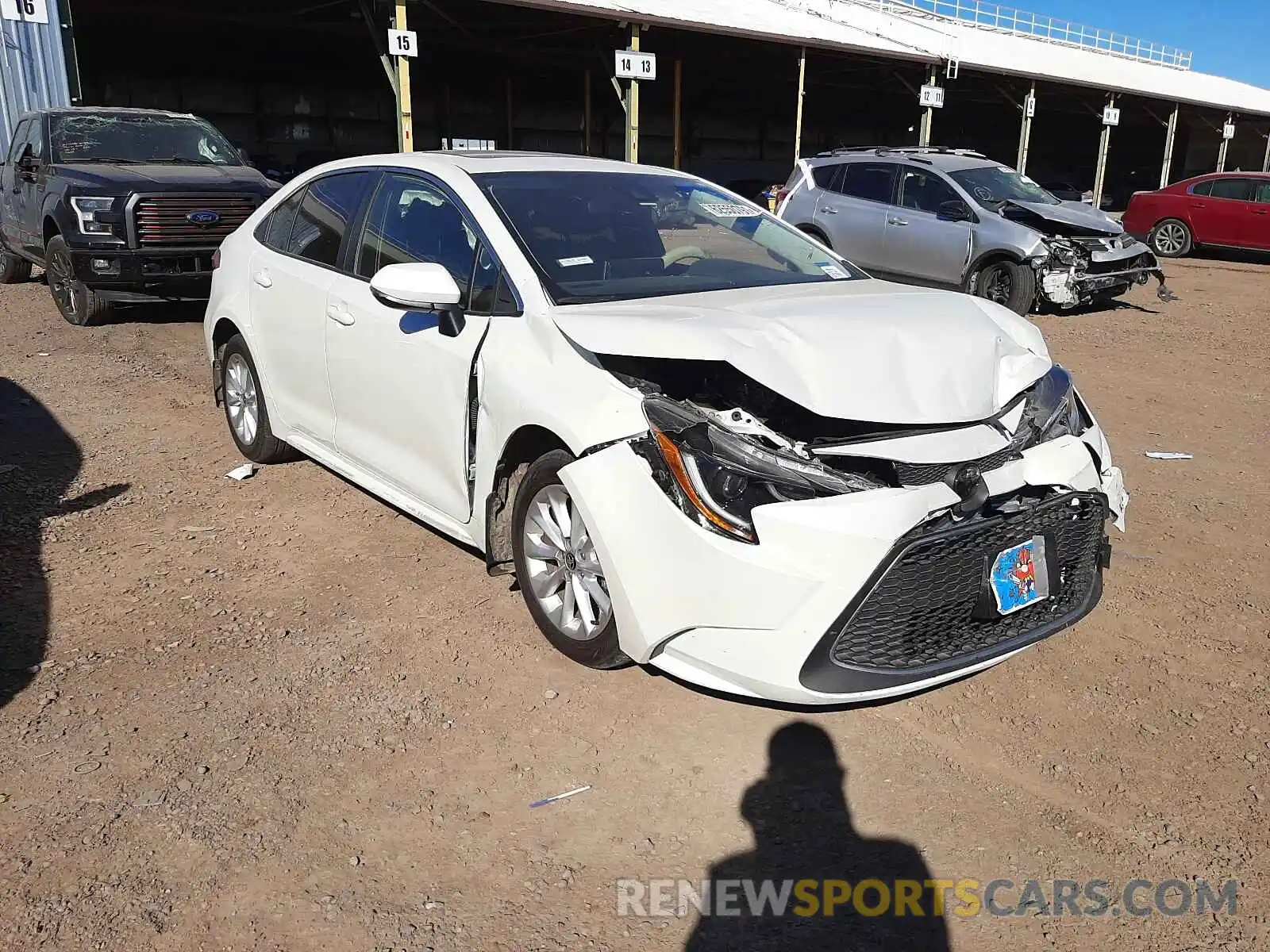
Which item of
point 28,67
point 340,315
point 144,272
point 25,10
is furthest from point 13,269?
point 340,315

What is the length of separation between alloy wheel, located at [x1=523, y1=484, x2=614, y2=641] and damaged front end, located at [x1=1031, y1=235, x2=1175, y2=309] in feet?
29.5

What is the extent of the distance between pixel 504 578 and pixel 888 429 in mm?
1898

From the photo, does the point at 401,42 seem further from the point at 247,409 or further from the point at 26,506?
the point at 26,506

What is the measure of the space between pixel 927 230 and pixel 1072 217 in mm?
1542

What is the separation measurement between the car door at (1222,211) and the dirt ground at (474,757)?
48.1 ft

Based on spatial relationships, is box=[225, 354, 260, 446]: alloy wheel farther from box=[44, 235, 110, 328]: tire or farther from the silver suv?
the silver suv

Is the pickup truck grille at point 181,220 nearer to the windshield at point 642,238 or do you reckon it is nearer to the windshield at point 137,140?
the windshield at point 137,140

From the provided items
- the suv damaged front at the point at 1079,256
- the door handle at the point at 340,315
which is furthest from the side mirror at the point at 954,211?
the door handle at the point at 340,315

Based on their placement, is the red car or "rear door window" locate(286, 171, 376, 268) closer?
"rear door window" locate(286, 171, 376, 268)

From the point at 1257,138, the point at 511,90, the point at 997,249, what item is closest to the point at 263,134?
the point at 511,90

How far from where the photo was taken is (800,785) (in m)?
3.07

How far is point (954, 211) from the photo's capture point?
11.8 m

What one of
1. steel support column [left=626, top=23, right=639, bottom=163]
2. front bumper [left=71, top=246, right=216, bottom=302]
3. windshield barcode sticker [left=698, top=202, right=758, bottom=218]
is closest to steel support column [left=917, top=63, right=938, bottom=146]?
steel support column [left=626, top=23, right=639, bottom=163]

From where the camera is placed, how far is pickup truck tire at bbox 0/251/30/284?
478 inches
